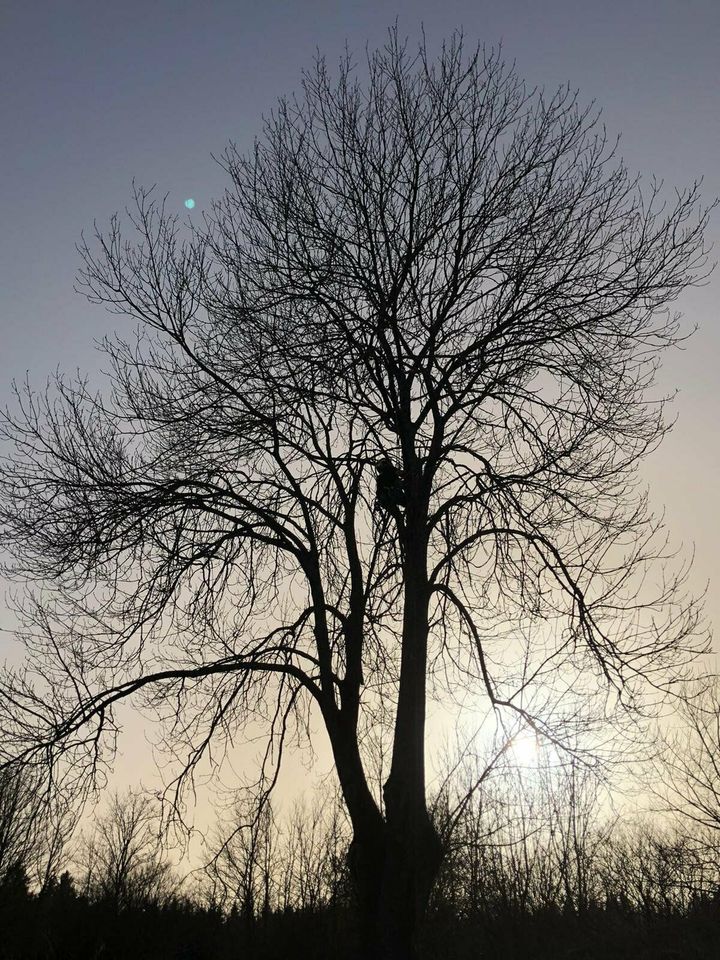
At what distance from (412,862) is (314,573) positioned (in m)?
2.87

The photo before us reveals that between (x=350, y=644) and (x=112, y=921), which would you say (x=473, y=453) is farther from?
(x=112, y=921)

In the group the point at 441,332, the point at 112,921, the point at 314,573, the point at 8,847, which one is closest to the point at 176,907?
the point at 112,921

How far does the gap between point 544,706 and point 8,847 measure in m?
17.9

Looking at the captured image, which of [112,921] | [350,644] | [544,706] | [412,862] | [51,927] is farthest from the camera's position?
[112,921]

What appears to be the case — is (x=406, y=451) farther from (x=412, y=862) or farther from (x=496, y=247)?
(x=412, y=862)

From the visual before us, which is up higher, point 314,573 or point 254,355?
point 254,355

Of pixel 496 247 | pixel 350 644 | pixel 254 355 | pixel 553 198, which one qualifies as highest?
pixel 553 198

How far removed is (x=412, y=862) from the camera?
737 cm

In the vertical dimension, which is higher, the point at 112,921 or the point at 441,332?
the point at 441,332

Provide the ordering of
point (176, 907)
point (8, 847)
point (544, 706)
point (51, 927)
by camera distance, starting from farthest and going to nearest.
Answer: point (176, 907) → point (51, 927) → point (8, 847) → point (544, 706)

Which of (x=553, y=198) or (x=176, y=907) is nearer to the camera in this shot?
(x=553, y=198)

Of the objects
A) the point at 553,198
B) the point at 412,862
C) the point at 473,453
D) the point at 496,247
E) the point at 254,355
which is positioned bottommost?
the point at 412,862

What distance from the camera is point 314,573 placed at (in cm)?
892

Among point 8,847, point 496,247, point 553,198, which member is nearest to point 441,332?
point 496,247
